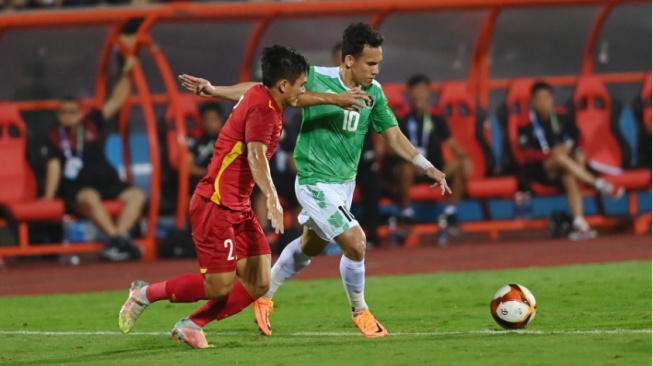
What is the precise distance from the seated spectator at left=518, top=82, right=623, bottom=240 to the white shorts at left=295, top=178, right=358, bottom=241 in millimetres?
7506

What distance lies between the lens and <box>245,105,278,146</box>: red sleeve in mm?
8125

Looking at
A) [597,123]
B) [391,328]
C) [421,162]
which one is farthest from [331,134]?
[597,123]

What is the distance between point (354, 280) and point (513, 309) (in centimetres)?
107

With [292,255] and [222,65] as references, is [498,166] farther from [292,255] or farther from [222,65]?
[292,255]

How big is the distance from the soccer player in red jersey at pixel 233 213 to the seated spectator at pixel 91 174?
6.89 m

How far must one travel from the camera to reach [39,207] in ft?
50.2

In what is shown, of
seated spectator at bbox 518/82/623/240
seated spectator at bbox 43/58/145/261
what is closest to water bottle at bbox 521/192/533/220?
seated spectator at bbox 518/82/623/240

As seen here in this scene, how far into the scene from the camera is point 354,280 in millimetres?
9086

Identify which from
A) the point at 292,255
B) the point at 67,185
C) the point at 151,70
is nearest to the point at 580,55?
the point at 151,70

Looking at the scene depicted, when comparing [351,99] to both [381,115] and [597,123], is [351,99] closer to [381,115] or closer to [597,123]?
[381,115]

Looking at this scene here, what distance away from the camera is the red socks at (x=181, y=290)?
845 centimetres

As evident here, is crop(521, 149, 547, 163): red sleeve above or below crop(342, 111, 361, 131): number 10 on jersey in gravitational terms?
below

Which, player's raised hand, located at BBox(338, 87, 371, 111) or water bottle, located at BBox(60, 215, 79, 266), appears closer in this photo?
player's raised hand, located at BBox(338, 87, 371, 111)

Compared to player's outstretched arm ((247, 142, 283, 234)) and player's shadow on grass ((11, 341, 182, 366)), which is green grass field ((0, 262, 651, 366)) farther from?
player's outstretched arm ((247, 142, 283, 234))
